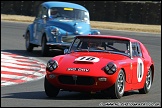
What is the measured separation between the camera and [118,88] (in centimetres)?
985

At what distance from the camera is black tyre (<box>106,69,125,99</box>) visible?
9.69 metres

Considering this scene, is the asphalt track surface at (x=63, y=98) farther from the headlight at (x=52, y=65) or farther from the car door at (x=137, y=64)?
the headlight at (x=52, y=65)

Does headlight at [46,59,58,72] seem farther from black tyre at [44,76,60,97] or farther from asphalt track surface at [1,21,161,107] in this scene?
asphalt track surface at [1,21,161,107]

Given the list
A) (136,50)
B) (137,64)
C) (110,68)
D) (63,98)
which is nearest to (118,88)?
(110,68)

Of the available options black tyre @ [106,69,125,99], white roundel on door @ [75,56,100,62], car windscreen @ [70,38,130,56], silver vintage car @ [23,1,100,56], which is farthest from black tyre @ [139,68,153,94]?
silver vintage car @ [23,1,100,56]

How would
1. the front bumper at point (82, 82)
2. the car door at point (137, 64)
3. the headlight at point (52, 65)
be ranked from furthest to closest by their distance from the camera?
1. the car door at point (137, 64)
2. the headlight at point (52, 65)
3. the front bumper at point (82, 82)

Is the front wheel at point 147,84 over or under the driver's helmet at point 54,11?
under

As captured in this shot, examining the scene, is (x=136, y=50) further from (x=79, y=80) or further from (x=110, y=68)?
(x=79, y=80)

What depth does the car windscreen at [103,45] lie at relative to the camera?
10.9 m

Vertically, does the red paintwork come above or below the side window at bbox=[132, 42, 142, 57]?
below

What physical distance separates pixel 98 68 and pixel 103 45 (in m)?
1.25

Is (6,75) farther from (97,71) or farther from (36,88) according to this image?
(97,71)

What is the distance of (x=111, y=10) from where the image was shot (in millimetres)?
43281

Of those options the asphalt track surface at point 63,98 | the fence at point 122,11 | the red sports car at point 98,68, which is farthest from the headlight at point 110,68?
the fence at point 122,11
